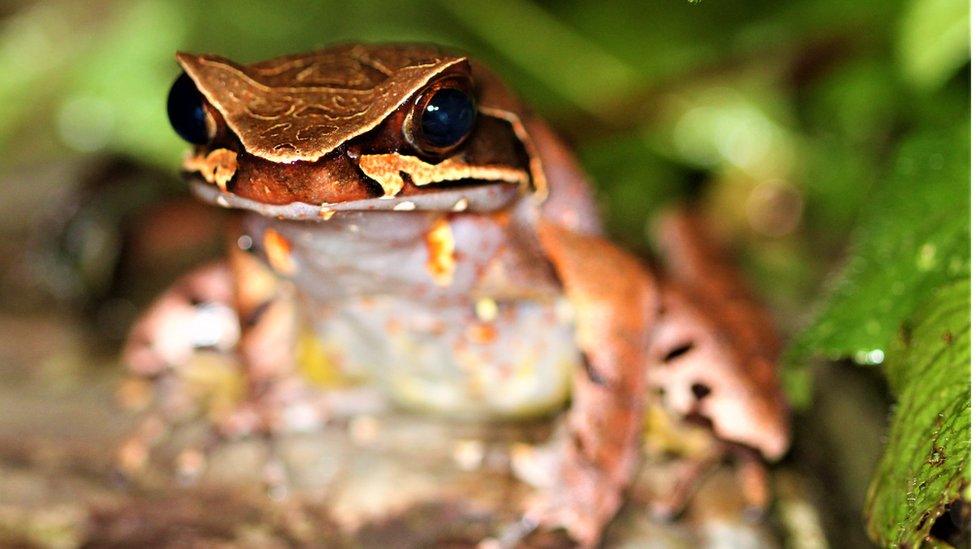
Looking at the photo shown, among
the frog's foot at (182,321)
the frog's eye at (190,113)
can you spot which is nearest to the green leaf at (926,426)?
the frog's eye at (190,113)

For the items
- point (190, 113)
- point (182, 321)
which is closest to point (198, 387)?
point (182, 321)

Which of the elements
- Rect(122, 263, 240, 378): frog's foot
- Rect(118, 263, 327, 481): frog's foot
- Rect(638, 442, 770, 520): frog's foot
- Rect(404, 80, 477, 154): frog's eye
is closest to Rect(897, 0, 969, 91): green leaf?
Rect(638, 442, 770, 520): frog's foot

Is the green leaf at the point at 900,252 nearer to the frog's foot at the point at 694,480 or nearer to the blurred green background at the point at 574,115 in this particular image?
the frog's foot at the point at 694,480

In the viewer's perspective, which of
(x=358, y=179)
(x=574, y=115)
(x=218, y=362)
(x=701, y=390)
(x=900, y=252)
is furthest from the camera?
(x=574, y=115)

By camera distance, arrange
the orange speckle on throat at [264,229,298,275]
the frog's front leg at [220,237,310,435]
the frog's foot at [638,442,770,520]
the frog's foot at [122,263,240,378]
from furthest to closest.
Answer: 1. the frog's foot at [122,263,240,378]
2. the frog's front leg at [220,237,310,435]
3. the frog's foot at [638,442,770,520]
4. the orange speckle on throat at [264,229,298,275]

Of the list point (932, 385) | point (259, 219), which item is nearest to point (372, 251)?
point (259, 219)

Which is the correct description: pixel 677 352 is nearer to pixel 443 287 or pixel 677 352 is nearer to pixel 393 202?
pixel 443 287

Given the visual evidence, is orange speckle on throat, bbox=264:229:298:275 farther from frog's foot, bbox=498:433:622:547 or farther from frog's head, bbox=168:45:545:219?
frog's foot, bbox=498:433:622:547

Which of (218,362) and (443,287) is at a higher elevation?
(443,287)
